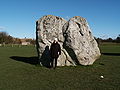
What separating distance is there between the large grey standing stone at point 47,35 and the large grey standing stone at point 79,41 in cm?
42

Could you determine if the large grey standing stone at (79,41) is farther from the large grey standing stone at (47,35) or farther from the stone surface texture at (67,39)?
the large grey standing stone at (47,35)

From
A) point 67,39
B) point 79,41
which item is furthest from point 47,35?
point 79,41

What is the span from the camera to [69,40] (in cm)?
1538

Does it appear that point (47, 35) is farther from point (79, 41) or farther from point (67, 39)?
point (79, 41)

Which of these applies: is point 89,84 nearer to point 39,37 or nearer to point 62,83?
point 62,83

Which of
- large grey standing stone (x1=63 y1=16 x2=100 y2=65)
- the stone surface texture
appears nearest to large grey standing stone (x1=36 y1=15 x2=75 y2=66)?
the stone surface texture

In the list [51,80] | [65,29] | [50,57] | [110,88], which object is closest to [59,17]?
[65,29]

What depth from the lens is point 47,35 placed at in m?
15.9

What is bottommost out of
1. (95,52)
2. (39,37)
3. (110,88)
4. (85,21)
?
(110,88)

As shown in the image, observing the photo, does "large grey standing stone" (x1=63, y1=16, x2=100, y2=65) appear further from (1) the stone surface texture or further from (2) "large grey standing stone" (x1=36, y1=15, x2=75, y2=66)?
(2) "large grey standing stone" (x1=36, y1=15, x2=75, y2=66)

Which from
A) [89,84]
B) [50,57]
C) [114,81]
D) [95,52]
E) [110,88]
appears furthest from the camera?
[95,52]

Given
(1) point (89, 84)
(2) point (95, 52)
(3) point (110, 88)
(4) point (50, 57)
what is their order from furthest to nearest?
(2) point (95, 52), (4) point (50, 57), (1) point (89, 84), (3) point (110, 88)

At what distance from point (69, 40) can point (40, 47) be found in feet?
7.37

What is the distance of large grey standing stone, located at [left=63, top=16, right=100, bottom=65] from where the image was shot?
50.0ft
